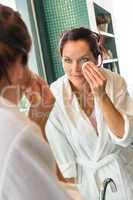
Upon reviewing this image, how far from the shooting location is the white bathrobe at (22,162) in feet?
1.17

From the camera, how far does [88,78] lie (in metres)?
0.70

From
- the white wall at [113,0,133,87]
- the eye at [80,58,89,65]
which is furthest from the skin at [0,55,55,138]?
the white wall at [113,0,133,87]

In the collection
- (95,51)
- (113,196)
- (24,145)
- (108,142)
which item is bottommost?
(113,196)

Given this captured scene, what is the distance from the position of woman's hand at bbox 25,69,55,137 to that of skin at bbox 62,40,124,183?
0.07 m

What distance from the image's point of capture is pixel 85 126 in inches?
29.2

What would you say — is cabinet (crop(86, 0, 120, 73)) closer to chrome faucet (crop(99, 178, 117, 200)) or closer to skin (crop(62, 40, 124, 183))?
skin (crop(62, 40, 124, 183))

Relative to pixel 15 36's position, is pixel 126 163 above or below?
below

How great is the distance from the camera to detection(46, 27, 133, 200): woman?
2.30 feet

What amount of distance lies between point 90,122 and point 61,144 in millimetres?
86

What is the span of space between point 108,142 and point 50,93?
0.18m

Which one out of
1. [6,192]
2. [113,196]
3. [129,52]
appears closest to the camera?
[6,192]

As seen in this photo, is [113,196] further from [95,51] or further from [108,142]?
[95,51]

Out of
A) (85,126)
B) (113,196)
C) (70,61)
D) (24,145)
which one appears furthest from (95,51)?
(24,145)

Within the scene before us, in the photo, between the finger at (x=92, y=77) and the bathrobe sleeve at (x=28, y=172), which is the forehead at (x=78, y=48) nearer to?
the finger at (x=92, y=77)
